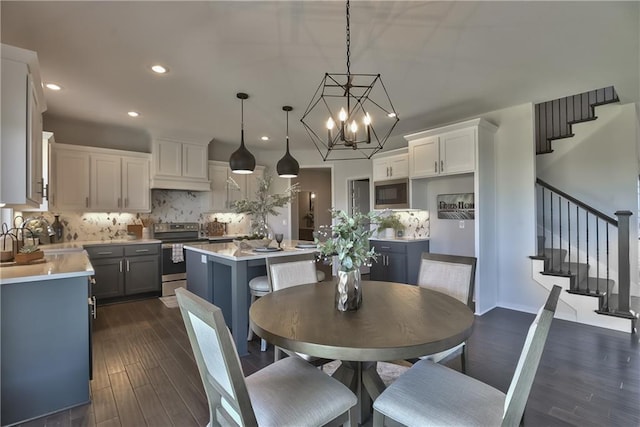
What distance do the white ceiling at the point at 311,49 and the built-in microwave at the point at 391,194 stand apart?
1.33 meters

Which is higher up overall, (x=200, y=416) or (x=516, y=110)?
(x=516, y=110)

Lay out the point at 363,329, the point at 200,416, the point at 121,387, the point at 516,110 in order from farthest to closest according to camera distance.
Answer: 1. the point at 516,110
2. the point at 121,387
3. the point at 200,416
4. the point at 363,329

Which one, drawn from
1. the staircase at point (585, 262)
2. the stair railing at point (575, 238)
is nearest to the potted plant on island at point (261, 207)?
the staircase at point (585, 262)

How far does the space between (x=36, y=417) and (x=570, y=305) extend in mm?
4918

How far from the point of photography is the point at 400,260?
4625mm

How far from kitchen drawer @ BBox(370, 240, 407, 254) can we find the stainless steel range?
3.06 metres

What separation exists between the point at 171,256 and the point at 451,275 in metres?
4.20

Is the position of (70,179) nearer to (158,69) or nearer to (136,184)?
(136,184)

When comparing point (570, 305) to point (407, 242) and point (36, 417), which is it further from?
point (36, 417)

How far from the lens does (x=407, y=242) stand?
4562 millimetres

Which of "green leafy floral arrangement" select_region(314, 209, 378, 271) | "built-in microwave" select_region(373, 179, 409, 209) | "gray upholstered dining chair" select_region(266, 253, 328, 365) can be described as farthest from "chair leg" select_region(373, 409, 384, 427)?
Answer: "built-in microwave" select_region(373, 179, 409, 209)

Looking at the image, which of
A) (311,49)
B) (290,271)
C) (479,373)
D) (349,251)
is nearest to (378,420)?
(349,251)

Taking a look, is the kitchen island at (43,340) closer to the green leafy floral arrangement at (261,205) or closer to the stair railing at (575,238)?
the green leafy floral arrangement at (261,205)

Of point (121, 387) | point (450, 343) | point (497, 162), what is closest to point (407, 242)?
point (497, 162)
